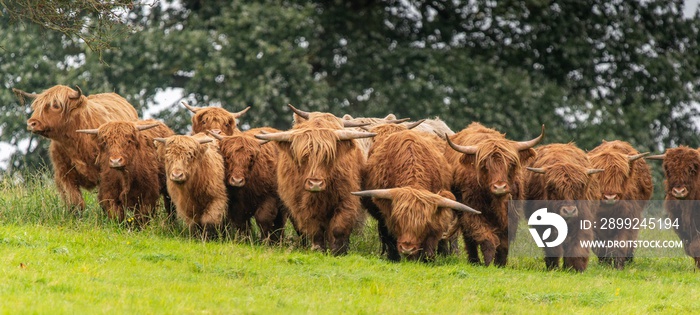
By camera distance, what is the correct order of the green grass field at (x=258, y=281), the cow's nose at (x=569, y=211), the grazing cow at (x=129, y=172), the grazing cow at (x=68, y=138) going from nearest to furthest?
the green grass field at (x=258, y=281) → the cow's nose at (x=569, y=211) → the grazing cow at (x=129, y=172) → the grazing cow at (x=68, y=138)

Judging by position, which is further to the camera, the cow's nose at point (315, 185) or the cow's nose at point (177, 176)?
the cow's nose at point (177, 176)

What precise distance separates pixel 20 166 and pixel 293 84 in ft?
24.0

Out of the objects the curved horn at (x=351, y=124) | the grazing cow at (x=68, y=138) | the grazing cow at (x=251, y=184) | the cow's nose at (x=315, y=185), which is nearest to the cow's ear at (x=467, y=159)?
the cow's nose at (x=315, y=185)

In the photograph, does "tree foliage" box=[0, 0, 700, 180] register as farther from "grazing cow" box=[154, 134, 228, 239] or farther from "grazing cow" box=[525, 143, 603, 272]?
"grazing cow" box=[525, 143, 603, 272]

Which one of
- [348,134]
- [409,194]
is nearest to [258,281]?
[409,194]

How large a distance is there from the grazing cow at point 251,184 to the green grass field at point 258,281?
564mm

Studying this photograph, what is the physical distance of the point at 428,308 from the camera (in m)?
9.78

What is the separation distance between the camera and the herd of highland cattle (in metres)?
12.5

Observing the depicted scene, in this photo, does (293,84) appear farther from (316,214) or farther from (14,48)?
(316,214)

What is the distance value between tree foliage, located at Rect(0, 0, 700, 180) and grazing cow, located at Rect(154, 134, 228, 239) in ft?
36.1

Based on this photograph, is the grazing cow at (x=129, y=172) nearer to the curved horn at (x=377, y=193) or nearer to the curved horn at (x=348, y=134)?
the curved horn at (x=348, y=134)

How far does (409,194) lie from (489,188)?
1.04m

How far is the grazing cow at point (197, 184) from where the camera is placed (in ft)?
42.2
